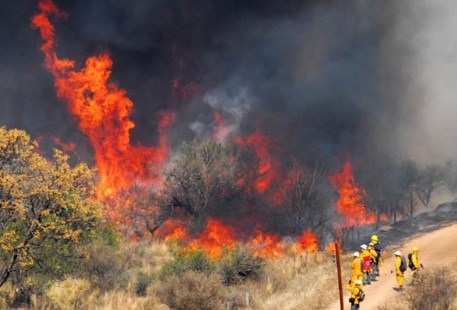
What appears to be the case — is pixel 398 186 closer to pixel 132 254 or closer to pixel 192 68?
pixel 132 254

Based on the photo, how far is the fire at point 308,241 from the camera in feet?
102

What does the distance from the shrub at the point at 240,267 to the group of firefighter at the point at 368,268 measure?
17.4 ft

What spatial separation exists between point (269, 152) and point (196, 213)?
15.4 meters

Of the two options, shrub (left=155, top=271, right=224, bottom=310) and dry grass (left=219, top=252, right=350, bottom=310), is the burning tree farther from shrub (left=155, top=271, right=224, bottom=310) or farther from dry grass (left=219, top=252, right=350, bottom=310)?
shrub (left=155, top=271, right=224, bottom=310)

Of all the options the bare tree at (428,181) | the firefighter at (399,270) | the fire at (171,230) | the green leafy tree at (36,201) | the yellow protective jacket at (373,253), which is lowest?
the firefighter at (399,270)

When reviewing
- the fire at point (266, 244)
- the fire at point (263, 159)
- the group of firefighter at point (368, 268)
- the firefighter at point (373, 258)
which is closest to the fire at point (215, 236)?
the fire at point (266, 244)

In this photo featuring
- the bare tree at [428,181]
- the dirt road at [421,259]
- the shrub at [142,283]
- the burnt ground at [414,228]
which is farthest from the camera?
the bare tree at [428,181]

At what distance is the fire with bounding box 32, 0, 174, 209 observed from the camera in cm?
5250

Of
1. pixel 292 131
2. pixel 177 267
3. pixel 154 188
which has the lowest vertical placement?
pixel 177 267

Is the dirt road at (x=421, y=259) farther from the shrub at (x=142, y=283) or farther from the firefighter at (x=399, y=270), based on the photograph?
the shrub at (x=142, y=283)

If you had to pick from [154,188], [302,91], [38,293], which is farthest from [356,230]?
[38,293]

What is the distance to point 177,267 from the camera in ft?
69.0

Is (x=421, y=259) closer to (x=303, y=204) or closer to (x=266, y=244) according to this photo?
(x=266, y=244)

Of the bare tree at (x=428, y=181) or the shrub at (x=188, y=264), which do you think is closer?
the shrub at (x=188, y=264)
